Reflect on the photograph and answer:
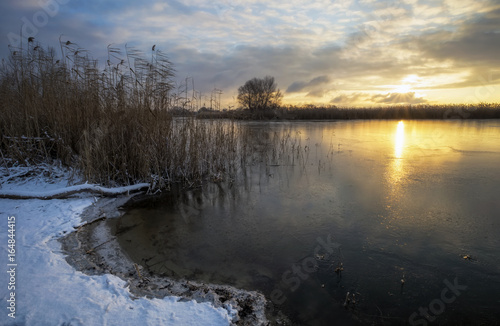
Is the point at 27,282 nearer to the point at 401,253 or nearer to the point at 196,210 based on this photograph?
the point at 196,210

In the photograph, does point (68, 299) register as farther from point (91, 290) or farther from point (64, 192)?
point (64, 192)

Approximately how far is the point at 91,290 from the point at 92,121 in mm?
4011

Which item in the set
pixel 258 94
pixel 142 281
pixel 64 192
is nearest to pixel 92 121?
pixel 64 192

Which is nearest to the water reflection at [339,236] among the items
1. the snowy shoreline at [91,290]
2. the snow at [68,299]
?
the snowy shoreline at [91,290]

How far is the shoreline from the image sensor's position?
2.21 meters

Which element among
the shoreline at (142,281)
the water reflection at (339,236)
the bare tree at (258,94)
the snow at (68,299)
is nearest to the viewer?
the snow at (68,299)

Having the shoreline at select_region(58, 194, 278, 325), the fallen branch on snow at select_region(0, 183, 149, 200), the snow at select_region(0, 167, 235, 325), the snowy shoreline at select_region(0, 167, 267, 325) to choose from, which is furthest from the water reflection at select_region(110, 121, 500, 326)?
the fallen branch on snow at select_region(0, 183, 149, 200)

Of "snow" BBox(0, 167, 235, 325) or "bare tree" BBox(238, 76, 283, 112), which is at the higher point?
"bare tree" BBox(238, 76, 283, 112)

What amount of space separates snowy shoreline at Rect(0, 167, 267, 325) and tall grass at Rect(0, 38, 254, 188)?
Result: 6.11ft

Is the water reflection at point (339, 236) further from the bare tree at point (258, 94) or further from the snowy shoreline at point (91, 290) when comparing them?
the bare tree at point (258, 94)

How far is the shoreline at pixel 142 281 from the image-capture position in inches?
87.2

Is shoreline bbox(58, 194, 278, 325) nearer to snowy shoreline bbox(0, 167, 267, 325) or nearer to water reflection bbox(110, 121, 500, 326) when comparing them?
snowy shoreline bbox(0, 167, 267, 325)

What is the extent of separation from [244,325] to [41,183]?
15.3ft

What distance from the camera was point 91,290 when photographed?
85.7 inches
